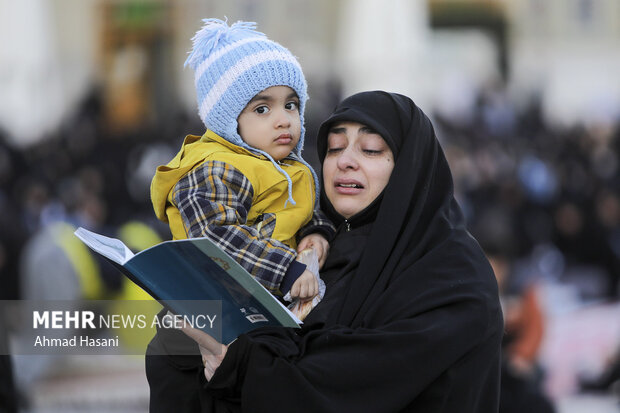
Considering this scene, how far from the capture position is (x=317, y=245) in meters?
2.61

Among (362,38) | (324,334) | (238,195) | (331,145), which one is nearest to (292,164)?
(331,145)

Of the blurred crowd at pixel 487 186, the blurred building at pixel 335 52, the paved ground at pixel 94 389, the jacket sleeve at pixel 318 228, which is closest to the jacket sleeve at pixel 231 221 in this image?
the jacket sleeve at pixel 318 228

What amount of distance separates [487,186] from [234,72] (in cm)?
885

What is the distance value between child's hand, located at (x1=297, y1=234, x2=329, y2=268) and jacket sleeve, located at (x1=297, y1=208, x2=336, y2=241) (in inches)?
1.0

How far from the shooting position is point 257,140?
2.67 m

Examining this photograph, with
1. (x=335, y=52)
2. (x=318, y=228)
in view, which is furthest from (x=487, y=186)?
(x=318, y=228)

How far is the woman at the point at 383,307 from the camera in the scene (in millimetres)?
2314

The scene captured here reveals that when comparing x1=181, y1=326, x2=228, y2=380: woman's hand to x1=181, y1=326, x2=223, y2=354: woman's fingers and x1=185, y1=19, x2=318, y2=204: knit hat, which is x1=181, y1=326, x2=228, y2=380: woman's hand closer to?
x1=181, y1=326, x2=223, y2=354: woman's fingers

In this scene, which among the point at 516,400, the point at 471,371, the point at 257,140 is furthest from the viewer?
the point at 516,400

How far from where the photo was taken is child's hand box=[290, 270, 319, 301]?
243 cm

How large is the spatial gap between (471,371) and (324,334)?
426 mm

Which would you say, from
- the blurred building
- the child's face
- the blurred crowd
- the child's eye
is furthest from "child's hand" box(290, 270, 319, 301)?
the blurred building

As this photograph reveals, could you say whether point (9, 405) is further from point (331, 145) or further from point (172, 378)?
point (331, 145)

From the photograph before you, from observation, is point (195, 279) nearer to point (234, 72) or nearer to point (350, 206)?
point (350, 206)
